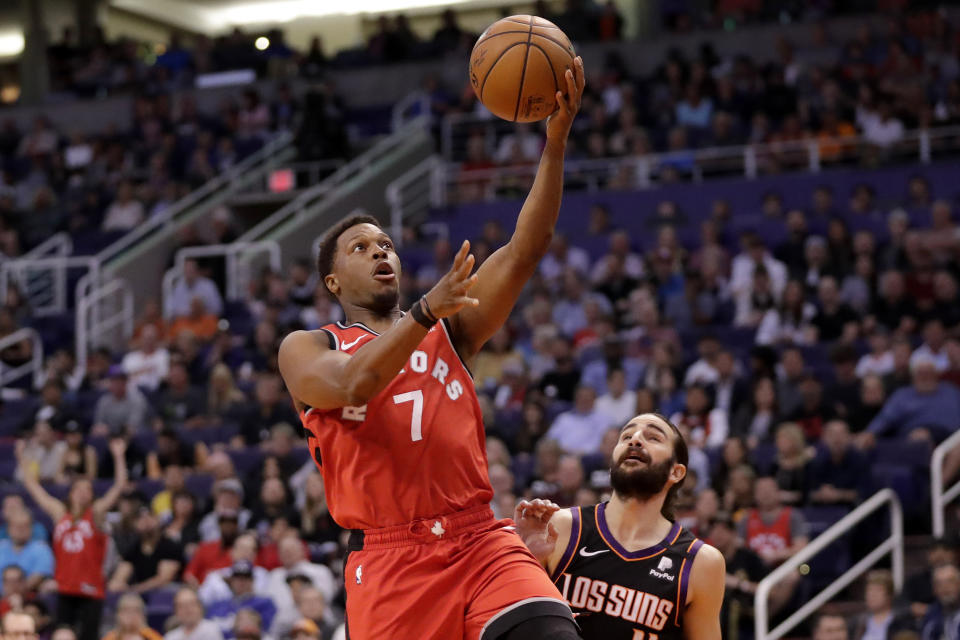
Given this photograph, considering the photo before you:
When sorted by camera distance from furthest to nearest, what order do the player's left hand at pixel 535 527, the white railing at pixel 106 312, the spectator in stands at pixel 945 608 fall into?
the white railing at pixel 106 312
the spectator in stands at pixel 945 608
the player's left hand at pixel 535 527

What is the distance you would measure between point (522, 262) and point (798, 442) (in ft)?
19.2

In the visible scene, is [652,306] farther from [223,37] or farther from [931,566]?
[223,37]

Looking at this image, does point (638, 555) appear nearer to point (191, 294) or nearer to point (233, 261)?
point (191, 294)

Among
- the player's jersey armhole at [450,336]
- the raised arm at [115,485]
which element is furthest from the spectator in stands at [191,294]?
the player's jersey armhole at [450,336]

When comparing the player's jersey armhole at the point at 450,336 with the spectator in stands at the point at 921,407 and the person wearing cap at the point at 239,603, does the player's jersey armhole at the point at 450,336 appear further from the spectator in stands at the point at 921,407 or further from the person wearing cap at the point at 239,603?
the spectator in stands at the point at 921,407

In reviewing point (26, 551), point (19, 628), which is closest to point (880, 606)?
point (19, 628)

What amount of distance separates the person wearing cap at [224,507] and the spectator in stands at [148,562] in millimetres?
315

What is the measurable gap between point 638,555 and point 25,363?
487 inches

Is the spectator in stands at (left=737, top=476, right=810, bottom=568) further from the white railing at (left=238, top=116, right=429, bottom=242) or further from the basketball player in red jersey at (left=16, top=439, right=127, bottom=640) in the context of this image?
the white railing at (left=238, top=116, right=429, bottom=242)

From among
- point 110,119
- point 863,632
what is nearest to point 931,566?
point 863,632

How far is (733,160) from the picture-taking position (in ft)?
52.2

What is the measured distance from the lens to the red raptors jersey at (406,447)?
4070 millimetres

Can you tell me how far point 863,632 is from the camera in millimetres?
8523

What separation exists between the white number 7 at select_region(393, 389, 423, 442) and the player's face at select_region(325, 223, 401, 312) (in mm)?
344
